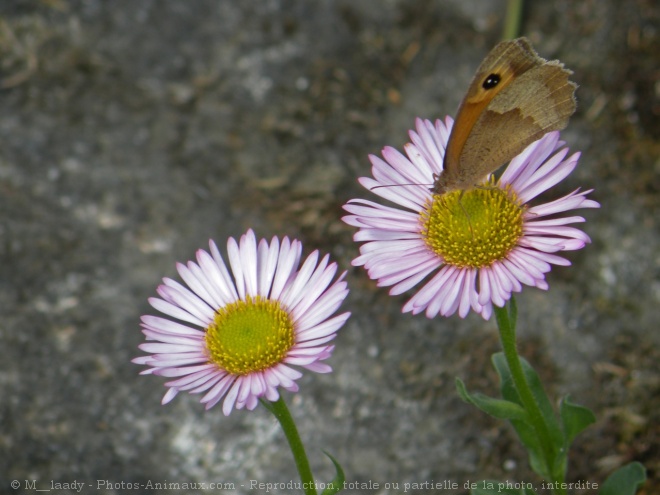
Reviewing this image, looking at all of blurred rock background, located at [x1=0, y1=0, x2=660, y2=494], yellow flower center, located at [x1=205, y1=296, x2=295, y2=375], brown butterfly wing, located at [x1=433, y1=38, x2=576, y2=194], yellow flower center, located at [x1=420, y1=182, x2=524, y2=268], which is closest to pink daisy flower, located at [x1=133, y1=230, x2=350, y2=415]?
yellow flower center, located at [x1=205, y1=296, x2=295, y2=375]

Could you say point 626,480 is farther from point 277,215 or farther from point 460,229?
point 277,215

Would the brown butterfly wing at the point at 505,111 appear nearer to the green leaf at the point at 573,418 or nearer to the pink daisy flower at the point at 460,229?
the pink daisy flower at the point at 460,229

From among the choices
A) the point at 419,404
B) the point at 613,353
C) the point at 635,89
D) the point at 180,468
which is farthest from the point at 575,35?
the point at 180,468

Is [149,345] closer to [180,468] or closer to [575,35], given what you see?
[180,468]

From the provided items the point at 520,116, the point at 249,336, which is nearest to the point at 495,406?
the point at 249,336

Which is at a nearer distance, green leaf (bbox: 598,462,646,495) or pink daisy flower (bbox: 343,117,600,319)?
pink daisy flower (bbox: 343,117,600,319)

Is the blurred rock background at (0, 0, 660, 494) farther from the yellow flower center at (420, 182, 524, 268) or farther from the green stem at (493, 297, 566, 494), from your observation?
the yellow flower center at (420, 182, 524, 268)
